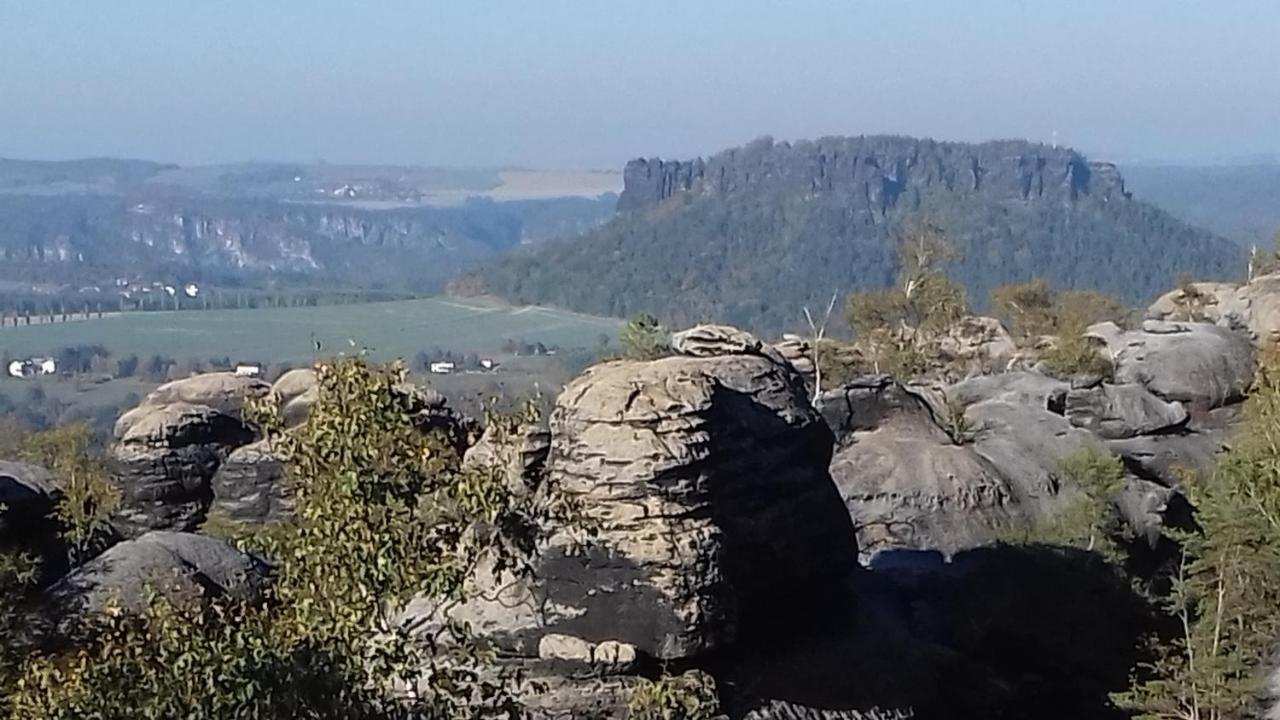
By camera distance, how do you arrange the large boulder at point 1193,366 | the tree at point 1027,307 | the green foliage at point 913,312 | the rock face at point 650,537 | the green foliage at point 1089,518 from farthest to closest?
1. the tree at point 1027,307
2. the green foliage at point 913,312
3. the large boulder at point 1193,366
4. the green foliage at point 1089,518
5. the rock face at point 650,537

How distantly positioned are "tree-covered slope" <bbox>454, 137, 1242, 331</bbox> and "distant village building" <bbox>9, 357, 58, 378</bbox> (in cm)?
5317

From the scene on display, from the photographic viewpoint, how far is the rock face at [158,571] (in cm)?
1656

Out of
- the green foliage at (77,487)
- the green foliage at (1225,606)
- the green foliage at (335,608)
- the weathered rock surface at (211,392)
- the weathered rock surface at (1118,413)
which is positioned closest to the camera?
the green foliage at (335,608)

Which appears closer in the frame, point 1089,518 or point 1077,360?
point 1089,518

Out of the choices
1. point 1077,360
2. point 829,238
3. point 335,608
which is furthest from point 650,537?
point 829,238

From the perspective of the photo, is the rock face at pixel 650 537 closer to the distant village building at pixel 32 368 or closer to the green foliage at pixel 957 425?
the green foliage at pixel 957 425

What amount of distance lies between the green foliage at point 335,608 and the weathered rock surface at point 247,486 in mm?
20819

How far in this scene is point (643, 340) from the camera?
627 inches

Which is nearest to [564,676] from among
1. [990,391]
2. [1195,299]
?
[990,391]

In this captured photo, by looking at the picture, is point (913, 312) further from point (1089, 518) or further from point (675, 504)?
point (675, 504)

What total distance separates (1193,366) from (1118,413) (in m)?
2.74

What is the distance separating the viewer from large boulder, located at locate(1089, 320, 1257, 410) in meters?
28.8

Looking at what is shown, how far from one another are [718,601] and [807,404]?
11.0ft

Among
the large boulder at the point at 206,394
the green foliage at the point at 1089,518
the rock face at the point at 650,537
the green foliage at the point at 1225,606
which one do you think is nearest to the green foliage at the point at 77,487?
the large boulder at the point at 206,394
